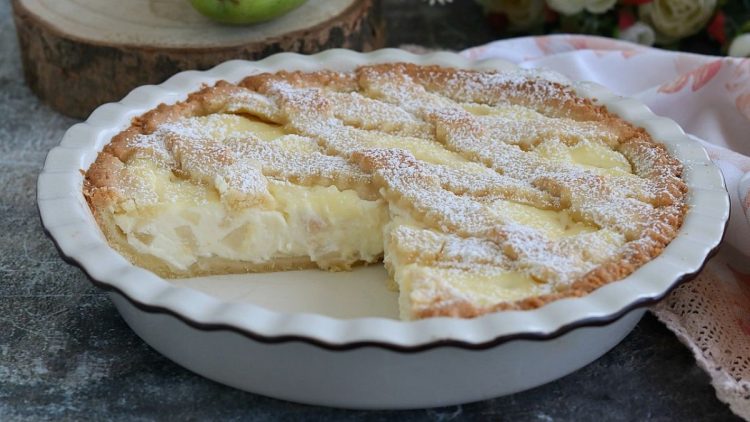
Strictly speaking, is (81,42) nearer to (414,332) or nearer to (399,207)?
(399,207)

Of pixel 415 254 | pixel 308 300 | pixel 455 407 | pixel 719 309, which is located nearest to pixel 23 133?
pixel 308 300

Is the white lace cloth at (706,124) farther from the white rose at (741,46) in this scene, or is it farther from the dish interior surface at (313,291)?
the dish interior surface at (313,291)

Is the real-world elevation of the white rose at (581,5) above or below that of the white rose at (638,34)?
above

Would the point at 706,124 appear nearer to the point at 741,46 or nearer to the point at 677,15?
the point at 741,46

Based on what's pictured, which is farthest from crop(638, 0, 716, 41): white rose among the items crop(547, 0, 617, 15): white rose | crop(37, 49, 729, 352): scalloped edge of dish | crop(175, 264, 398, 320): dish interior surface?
crop(175, 264, 398, 320): dish interior surface

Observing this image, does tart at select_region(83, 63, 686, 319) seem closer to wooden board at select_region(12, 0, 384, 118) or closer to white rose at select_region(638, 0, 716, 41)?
wooden board at select_region(12, 0, 384, 118)

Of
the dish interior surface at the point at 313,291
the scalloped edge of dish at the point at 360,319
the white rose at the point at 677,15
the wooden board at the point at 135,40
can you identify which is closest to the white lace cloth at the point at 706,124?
the scalloped edge of dish at the point at 360,319
